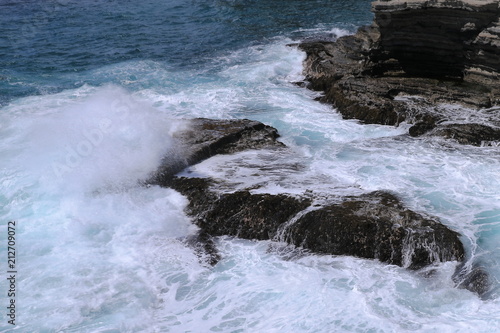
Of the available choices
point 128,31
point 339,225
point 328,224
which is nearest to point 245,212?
point 328,224

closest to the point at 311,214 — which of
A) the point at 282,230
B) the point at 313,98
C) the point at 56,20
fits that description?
the point at 282,230

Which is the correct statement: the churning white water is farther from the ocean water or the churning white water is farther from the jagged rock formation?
the jagged rock formation

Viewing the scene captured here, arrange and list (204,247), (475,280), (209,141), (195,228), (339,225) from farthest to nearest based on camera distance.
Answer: (209,141)
(195,228)
(204,247)
(339,225)
(475,280)

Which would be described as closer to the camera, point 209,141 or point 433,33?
point 209,141

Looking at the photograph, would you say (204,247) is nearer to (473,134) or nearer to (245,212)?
(245,212)

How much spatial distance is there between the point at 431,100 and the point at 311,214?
7464 millimetres

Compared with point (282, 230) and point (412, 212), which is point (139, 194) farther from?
point (412, 212)

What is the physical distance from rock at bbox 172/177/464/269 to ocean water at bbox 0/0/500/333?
26 cm

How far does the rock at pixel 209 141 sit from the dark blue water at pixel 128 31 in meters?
7.94

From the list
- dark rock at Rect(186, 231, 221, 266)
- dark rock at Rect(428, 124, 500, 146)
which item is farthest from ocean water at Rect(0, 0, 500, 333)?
dark rock at Rect(428, 124, 500, 146)

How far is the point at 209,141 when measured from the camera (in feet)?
45.0

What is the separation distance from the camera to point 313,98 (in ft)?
59.7

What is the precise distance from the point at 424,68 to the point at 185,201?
977cm

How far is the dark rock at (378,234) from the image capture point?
9.86 meters
